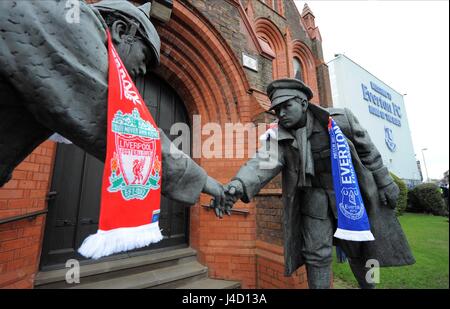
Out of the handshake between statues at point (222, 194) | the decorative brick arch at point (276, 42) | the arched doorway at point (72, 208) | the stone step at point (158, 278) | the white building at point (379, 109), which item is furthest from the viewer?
the white building at point (379, 109)

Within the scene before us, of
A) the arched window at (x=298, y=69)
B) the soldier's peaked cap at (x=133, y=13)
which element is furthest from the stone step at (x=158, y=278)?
the arched window at (x=298, y=69)

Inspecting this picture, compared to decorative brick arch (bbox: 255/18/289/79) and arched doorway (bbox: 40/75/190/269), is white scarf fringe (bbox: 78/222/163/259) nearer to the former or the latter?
arched doorway (bbox: 40/75/190/269)

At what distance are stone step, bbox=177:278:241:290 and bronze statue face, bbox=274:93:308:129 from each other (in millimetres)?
2854

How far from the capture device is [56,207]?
10.5 ft

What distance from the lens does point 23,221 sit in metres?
2.40

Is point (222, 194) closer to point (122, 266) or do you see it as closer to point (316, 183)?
point (316, 183)

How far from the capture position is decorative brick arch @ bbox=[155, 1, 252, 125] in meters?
4.18

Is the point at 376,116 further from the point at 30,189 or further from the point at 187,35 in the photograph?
the point at 30,189

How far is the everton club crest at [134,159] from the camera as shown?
35.1 inches

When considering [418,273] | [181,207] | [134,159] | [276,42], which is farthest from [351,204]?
[276,42]

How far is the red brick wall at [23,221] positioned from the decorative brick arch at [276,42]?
7.34m

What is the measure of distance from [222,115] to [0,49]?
3698mm

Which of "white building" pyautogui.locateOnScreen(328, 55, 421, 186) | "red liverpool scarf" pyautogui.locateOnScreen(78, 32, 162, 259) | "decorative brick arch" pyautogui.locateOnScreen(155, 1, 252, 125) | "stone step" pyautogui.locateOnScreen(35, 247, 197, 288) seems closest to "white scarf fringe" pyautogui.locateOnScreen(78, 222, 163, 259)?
"red liverpool scarf" pyautogui.locateOnScreen(78, 32, 162, 259)

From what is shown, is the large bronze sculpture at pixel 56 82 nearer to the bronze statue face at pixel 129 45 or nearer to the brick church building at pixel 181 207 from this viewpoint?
the bronze statue face at pixel 129 45
